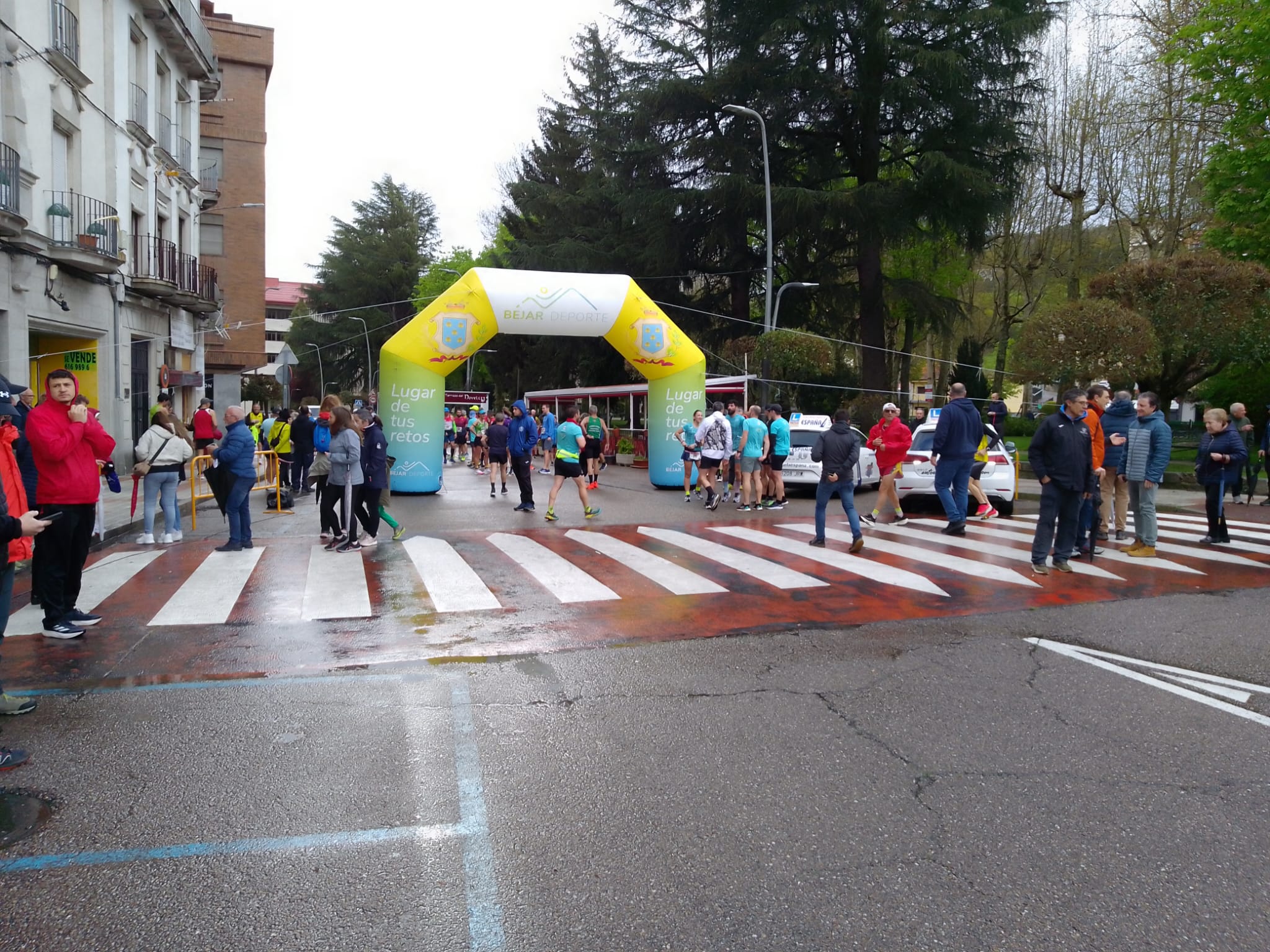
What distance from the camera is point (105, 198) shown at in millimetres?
20219

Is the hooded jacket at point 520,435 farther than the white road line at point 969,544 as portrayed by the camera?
Yes

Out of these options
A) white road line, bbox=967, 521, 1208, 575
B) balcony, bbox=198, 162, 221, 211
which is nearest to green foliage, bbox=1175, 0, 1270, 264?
white road line, bbox=967, 521, 1208, 575

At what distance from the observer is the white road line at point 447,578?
7.77m

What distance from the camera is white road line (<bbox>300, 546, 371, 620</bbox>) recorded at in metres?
7.46

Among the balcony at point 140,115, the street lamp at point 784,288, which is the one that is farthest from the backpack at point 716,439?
the balcony at point 140,115

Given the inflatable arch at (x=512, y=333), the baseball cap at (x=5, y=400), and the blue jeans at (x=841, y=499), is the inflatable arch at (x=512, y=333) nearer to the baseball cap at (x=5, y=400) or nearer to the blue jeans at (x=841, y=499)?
the blue jeans at (x=841, y=499)

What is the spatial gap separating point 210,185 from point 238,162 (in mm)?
3730

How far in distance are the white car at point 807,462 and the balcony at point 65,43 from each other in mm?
A: 15211

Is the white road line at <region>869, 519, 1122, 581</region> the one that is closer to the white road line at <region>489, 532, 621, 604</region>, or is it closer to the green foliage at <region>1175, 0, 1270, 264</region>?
the white road line at <region>489, 532, 621, 604</region>

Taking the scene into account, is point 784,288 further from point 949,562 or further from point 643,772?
point 643,772

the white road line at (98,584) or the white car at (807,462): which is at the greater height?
Answer: the white car at (807,462)

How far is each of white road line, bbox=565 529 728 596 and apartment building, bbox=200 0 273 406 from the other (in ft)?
104

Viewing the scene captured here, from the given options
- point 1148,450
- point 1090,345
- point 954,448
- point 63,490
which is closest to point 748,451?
point 954,448

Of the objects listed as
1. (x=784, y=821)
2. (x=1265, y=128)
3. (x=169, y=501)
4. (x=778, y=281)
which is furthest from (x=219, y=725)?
(x=778, y=281)
